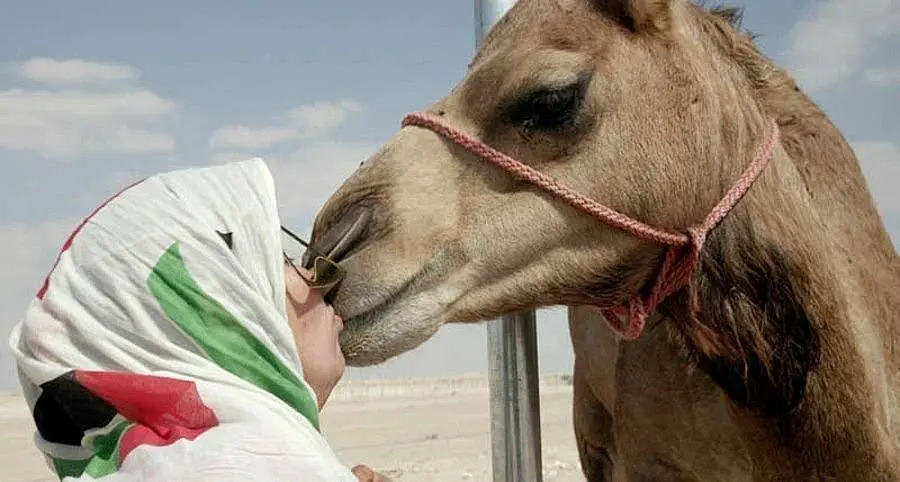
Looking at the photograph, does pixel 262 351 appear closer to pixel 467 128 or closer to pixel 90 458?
pixel 90 458

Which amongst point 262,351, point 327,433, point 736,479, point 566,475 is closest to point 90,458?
point 262,351

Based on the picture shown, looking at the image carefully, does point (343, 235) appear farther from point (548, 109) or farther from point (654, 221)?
point (654, 221)

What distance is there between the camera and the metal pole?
381cm

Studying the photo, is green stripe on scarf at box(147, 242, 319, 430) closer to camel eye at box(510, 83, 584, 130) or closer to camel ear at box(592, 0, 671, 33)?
camel eye at box(510, 83, 584, 130)

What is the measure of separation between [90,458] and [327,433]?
45.0 ft

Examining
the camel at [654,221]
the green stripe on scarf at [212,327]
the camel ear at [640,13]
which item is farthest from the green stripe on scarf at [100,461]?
the camel ear at [640,13]

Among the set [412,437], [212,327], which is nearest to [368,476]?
[212,327]

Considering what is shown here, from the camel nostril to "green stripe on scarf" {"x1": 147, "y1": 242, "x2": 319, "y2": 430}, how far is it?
0.79 meters

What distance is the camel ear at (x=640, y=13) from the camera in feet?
8.43

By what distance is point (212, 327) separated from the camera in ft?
4.74

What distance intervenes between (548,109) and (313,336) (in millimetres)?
915

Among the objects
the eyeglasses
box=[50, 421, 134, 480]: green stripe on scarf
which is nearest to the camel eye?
the eyeglasses

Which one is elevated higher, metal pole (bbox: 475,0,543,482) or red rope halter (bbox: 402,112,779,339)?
red rope halter (bbox: 402,112,779,339)

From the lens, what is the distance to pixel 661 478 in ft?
12.4
